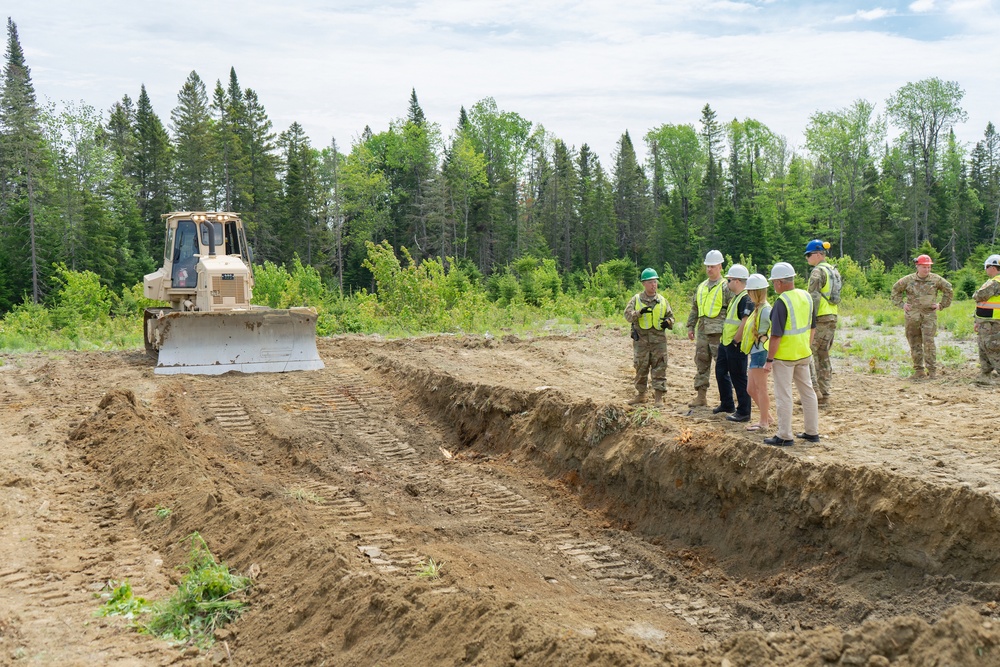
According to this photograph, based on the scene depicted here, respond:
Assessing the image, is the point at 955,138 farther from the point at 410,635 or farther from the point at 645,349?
the point at 410,635

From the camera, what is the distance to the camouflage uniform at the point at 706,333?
952 centimetres

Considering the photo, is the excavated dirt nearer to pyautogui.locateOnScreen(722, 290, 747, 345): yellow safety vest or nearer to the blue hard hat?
pyautogui.locateOnScreen(722, 290, 747, 345): yellow safety vest

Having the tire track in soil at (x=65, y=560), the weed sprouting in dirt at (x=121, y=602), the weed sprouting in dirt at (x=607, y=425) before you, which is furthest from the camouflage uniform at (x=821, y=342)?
the weed sprouting in dirt at (x=121, y=602)

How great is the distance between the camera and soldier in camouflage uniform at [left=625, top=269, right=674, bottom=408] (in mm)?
9891

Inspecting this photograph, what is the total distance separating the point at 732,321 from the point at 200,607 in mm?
5919

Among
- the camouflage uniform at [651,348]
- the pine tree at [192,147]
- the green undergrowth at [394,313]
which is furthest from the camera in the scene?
the pine tree at [192,147]

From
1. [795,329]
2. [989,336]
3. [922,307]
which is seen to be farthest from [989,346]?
[795,329]

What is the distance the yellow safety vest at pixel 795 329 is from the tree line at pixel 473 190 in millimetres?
37513

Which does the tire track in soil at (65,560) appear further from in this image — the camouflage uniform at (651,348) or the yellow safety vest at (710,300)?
the yellow safety vest at (710,300)

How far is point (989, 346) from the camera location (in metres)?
11.8

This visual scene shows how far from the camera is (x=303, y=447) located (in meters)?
10.4

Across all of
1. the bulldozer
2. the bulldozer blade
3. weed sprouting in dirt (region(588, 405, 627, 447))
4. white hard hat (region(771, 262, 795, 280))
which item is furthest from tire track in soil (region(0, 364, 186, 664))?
white hard hat (region(771, 262, 795, 280))

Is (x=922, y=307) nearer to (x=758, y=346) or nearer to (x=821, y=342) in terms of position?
(x=821, y=342)

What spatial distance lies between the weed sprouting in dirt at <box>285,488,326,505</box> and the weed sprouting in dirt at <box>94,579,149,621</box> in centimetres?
222
